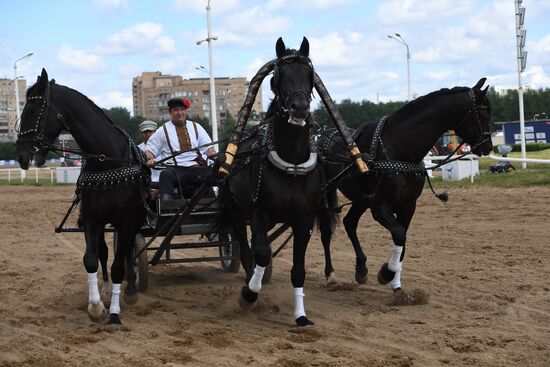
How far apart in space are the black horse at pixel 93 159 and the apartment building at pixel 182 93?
134624mm

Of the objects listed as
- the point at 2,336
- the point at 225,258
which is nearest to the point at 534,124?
the point at 225,258

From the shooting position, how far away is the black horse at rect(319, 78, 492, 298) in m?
8.09

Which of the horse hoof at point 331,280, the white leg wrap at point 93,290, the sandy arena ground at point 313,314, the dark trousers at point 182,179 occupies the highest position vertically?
the dark trousers at point 182,179

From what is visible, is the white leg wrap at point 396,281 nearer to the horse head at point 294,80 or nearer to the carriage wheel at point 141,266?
the horse head at point 294,80

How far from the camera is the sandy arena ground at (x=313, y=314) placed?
5.95 m

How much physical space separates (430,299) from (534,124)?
45.6 m

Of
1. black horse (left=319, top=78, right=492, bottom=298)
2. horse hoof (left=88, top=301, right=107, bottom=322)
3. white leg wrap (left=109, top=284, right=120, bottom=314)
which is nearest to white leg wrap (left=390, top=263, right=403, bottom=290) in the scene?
black horse (left=319, top=78, right=492, bottom=298)

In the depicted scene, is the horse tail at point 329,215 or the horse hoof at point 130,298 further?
the horse tail at point 329,215

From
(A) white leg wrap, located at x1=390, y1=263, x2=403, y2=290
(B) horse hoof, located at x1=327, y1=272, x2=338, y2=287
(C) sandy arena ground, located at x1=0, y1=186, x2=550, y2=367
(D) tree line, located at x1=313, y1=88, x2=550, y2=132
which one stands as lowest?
(C) sandy arena ground, located at x1=0, y1=186, x2=550, y2=367

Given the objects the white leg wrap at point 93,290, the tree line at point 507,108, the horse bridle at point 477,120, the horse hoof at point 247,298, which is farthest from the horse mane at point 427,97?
the tree line at point 507,108

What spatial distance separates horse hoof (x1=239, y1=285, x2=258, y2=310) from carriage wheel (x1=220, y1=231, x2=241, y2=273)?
1.68 meters

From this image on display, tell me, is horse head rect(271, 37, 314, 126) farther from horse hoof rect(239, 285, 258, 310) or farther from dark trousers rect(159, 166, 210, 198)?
dark trousers rect(159, 166, 210, 198)

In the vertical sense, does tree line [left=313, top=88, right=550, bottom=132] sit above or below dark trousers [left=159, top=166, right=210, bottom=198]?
above

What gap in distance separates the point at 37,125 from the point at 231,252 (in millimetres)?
4181
